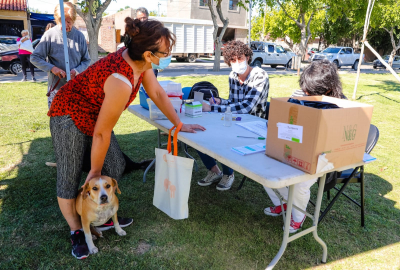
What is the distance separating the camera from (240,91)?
A: 3.18 meters

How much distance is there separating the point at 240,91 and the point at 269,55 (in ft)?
56.0

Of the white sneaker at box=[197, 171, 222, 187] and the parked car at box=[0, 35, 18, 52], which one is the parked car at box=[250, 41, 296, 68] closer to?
the parked car at box=[0, 35, 18, 52]

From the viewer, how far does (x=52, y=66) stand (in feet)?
9.95

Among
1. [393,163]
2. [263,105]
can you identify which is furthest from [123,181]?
[393,163]

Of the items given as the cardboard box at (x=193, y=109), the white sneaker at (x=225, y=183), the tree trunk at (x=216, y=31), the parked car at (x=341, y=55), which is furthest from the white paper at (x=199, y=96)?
the parked car at (x=341, y=55)

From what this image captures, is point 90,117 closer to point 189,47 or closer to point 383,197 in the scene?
point 383,197

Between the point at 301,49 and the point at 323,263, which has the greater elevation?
the point at 301,49

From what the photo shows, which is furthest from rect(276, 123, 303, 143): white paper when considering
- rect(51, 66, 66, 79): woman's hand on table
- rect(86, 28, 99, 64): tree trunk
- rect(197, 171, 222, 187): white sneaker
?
rect(86, 28, 99, 64): tree trunk

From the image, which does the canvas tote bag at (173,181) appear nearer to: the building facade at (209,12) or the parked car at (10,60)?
the parked car at (10,60)

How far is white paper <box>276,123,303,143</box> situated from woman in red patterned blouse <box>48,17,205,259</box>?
0.80 meters

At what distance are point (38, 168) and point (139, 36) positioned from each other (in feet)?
8.40

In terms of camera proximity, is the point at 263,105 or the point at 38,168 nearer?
the point at 263,105

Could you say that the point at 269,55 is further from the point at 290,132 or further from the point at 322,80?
the point at 290,132

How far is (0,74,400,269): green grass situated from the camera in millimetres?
2076
